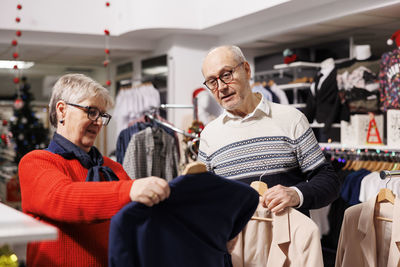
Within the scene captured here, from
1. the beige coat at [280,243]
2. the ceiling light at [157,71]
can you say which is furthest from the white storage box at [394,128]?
the ceiling light at [157,71]

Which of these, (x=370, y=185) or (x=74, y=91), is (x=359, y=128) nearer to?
(x=370, y=185)

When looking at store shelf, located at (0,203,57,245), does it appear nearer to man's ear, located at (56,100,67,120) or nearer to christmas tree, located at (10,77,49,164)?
man's ear, located at (56,100,67,120)

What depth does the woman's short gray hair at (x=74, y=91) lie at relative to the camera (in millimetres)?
1867

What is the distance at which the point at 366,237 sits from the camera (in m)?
2.40

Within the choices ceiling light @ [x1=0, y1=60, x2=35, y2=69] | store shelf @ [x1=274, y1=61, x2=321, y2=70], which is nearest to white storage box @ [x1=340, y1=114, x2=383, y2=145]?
store shelf @ [x1=274, y1=61, x2=321, y2=70]

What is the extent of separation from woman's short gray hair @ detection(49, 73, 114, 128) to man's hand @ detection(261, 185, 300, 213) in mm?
711

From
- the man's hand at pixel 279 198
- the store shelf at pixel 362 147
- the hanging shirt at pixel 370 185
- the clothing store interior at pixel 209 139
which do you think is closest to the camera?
the clothing store interior at pixel 209 139

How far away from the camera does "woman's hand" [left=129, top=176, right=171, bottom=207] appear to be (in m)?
1.39

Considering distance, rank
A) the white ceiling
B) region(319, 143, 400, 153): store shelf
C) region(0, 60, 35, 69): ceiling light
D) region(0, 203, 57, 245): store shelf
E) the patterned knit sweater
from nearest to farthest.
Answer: region(0, 203, 57, 245): store shelf, the patterned knit sweater, region(319, 143, 400, 153): store shelf, the white ceiling, region(0, 60, 35, 69): ceiling light

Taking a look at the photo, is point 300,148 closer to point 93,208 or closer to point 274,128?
point 274,128

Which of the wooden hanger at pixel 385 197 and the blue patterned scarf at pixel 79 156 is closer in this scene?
the blue patterned scarf at pixel 79 156

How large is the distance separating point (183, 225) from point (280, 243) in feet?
2.16

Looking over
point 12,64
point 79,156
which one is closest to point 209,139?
point 79,156

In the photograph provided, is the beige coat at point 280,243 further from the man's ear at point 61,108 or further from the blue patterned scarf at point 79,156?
the man's ear at point 61,108
